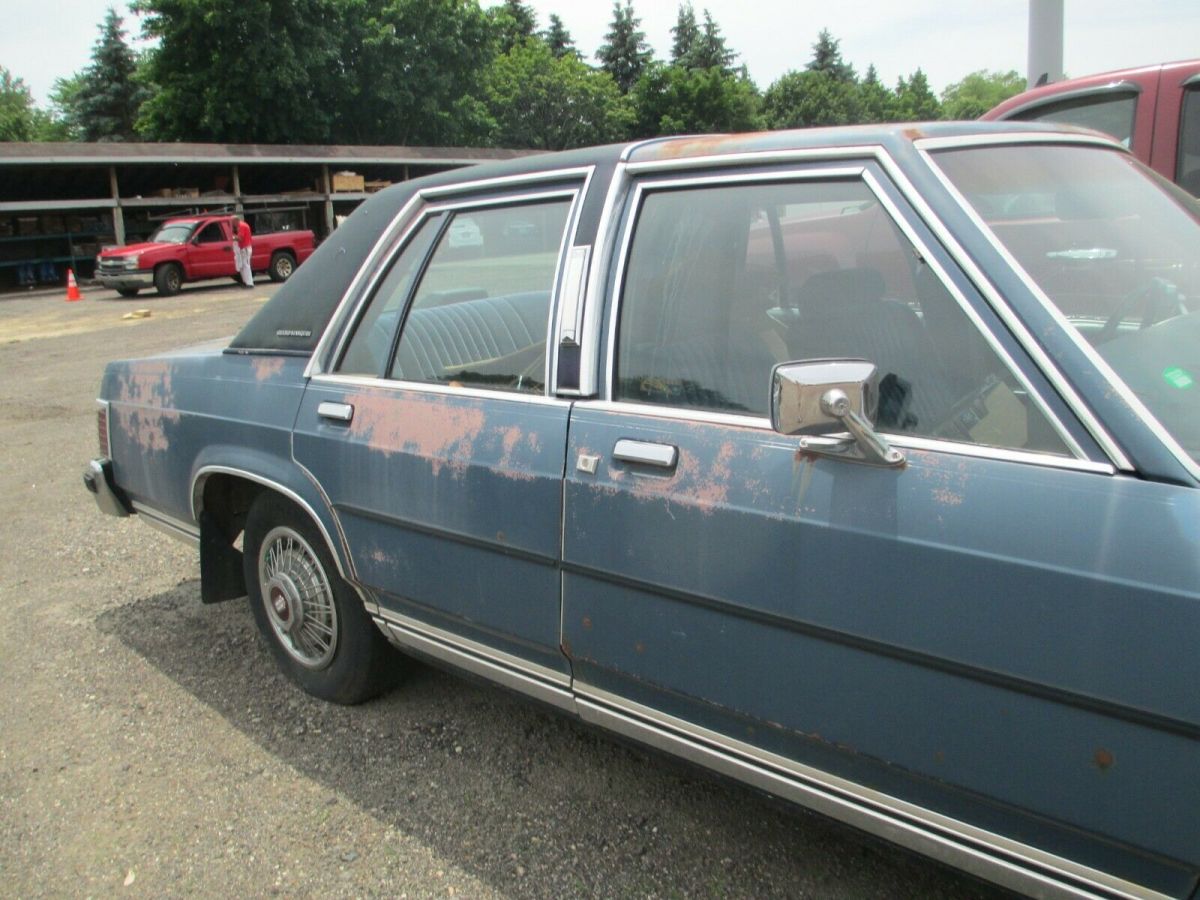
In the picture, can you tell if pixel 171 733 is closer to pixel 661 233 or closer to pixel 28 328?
pixel 661 233

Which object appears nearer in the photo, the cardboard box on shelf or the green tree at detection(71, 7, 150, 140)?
the cardboard box on shelf

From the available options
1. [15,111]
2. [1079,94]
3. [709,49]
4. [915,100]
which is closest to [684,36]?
[709,49]

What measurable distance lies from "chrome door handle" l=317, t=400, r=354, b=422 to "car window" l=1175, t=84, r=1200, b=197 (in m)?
4.30

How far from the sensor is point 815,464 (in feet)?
6.42

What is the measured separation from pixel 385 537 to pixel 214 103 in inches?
1680

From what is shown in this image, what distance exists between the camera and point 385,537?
2.85 meters

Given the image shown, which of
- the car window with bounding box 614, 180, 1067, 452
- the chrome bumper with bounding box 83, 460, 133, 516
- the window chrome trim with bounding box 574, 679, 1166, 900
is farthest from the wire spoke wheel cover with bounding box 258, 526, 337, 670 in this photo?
the car window with bounding box 614, 180, 1067, 452

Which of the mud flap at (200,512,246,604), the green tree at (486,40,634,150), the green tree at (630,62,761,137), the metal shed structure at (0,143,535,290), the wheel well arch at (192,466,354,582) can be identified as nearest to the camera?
the wheel well arch at (192,466,354,582)

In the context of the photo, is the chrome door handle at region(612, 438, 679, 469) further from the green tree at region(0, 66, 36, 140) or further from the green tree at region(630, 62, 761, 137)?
the green tree at region(0, 66, 36, 140)

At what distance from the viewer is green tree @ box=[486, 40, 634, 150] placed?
55.5 metres

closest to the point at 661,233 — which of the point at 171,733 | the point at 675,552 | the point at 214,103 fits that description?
the point at 675,552

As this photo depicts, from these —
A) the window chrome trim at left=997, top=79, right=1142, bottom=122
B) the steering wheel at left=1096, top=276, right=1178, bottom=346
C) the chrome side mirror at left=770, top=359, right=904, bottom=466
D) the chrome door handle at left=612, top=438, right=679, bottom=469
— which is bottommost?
the chrome door handle at left=612, top=438, right=679, bottom=469

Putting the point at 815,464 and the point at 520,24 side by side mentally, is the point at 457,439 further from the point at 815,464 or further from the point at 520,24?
the point at 520,24

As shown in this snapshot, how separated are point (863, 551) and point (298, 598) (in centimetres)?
219
